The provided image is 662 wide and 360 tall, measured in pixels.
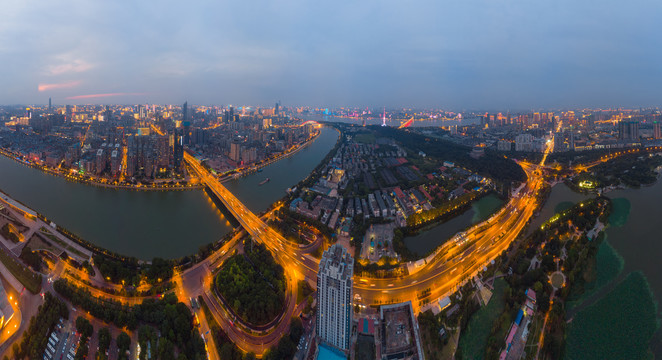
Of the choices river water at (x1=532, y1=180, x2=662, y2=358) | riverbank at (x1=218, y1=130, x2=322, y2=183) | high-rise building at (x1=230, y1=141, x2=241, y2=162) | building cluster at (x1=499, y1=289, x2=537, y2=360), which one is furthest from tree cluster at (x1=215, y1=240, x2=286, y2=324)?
high-rise building at (x1=230, y1=141, x2=241, y2=162)

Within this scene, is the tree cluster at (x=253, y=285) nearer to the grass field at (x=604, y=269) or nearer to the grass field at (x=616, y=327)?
the grass field at (x=616, y=327)

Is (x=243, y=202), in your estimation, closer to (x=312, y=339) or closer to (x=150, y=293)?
(x=150, y=293)

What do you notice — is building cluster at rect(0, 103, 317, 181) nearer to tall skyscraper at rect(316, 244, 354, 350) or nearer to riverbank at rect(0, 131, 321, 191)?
riverbank at rect(0, 131, 321, 191)

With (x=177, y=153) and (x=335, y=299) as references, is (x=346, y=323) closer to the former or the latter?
(x=335, y=299)

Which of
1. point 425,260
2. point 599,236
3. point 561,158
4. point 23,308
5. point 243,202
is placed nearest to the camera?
point 23,308

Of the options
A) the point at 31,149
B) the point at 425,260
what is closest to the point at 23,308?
the point at 425,260

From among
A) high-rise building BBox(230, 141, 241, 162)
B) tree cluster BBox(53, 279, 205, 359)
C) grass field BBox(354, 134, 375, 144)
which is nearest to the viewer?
tree cluster BBox(53, 279, 205, 359)

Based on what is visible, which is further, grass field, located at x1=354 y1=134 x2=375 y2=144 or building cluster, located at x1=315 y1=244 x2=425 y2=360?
grass field, located at x1=354 y1=134 x2=375 y2=144
